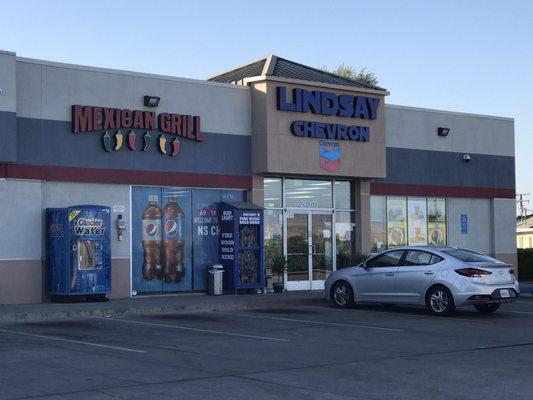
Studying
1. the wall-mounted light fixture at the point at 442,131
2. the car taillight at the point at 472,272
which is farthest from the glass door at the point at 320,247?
the car taillight at the point at 472,272

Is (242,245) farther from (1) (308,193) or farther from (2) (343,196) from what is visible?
(2) (343,196)

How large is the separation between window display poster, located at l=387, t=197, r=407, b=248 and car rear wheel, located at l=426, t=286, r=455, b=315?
28.9 ft

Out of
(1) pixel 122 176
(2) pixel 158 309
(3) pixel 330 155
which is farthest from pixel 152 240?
(3) pixel 330 155

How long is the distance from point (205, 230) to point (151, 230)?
5.29 feet

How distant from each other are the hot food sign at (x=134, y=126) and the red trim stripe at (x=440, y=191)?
22.0 feet

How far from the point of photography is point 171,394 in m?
9.48

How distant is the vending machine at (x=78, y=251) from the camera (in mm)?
20375

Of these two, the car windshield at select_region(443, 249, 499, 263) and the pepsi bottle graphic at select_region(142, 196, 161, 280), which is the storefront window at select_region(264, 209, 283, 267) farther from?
the car windshield at select_region(443, 249, 499, 263)

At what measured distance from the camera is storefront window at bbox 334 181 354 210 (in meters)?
26.5

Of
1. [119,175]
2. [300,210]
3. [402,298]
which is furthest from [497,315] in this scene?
[119,175]

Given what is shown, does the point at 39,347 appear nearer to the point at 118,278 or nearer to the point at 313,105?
the point at 118,278

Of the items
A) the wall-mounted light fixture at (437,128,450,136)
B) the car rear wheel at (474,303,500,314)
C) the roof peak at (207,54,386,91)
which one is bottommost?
the car rear wheel at (474,303,500,314)

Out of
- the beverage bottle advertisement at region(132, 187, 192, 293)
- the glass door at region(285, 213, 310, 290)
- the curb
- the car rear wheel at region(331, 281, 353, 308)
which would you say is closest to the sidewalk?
the curb

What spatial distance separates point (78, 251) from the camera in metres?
20.5
